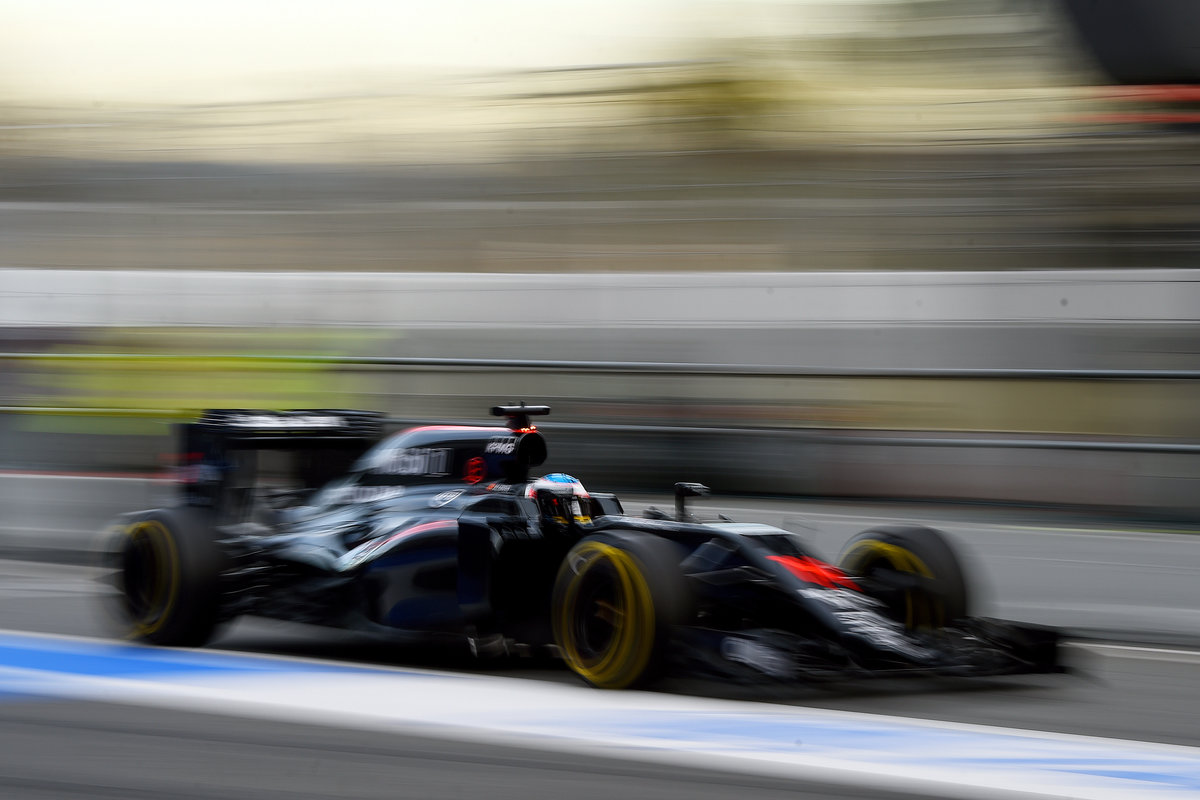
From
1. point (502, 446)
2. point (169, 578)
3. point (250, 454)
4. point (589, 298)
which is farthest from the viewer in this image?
point (589, 298)

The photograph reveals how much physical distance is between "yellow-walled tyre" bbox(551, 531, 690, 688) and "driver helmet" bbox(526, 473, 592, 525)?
45cm

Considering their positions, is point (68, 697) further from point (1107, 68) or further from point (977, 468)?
point (1107, 68)

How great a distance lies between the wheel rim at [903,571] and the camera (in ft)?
17.2

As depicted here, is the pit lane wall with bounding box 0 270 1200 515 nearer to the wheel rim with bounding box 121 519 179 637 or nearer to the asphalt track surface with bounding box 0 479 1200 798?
the asphalt track surface with bounding box 0 479 1200 798

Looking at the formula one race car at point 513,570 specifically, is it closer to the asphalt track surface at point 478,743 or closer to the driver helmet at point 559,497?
the driver helmet at point 559,497

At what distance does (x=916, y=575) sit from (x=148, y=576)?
3.18 metres

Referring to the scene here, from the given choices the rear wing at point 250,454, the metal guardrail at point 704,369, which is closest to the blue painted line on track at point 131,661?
the rear wing at point 250,454

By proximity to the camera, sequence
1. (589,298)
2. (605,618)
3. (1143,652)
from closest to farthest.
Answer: (605,618) → (1143,652) → (589,298)

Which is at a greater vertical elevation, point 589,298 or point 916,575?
point 589,298

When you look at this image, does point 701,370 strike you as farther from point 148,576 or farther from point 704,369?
point 148,576

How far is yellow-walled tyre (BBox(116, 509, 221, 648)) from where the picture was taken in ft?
19.6

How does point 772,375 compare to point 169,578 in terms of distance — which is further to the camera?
point 772,375

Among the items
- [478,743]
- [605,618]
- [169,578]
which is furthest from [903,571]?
[169,578]

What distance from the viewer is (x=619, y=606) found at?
187 inches
